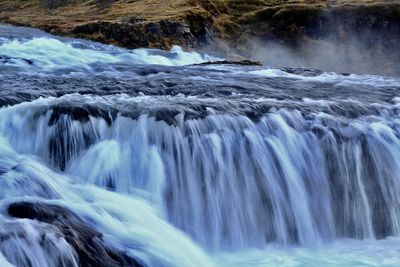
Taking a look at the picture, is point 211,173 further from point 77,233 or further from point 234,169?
point 77,233

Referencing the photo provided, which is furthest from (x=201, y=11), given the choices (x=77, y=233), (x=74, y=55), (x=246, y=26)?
(x=77, y=233)

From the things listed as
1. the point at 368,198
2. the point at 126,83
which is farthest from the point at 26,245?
the point at 126,83

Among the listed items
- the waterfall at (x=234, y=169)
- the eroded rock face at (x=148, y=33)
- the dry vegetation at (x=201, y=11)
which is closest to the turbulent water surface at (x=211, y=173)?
the waterfall at (x=234, y=169)

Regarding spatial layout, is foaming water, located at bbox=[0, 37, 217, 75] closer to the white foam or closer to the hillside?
the white foam

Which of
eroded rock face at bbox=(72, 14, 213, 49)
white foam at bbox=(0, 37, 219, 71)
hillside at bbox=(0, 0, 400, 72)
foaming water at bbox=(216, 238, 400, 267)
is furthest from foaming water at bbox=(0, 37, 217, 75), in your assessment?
foaming water at bbox=(216, 238, 400, 267)

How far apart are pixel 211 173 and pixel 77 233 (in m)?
2.47

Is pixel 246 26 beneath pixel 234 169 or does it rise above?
beneath

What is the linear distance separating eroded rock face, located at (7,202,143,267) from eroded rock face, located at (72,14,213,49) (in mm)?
13933

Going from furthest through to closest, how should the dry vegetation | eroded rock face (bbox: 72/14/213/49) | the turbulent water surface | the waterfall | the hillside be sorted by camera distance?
the dry vegetation, the hillside, eroded rock face (bbox: 72/14/213/49), the waterfall, the turbulent water surface

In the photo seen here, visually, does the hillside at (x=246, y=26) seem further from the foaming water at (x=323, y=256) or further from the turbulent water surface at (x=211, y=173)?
the foaming water at (x=323, y=256)

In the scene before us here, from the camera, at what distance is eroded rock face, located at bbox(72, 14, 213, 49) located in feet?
62.8

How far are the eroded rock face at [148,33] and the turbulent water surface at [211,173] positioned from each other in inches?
394

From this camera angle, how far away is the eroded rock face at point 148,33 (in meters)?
19.1

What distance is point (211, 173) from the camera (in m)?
7.16
